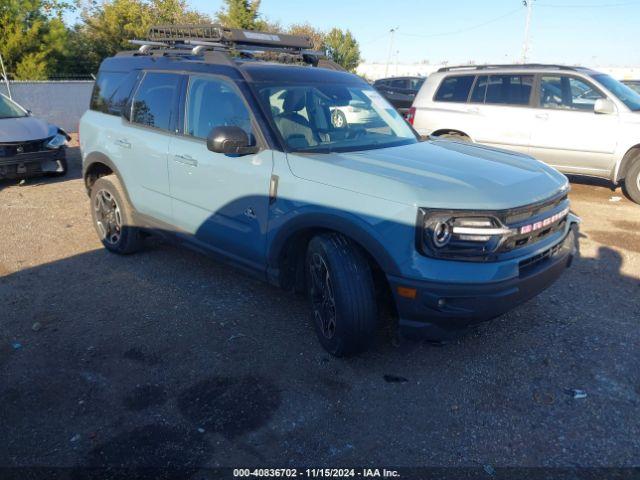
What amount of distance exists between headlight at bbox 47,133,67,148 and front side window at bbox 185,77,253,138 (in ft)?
17.8

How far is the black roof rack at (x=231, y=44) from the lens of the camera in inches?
177

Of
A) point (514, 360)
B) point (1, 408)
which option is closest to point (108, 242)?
point (1, 408)

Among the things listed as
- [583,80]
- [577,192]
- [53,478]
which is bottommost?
[53,478]

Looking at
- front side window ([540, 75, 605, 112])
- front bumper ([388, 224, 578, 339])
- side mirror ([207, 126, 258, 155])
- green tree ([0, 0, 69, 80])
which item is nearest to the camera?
front bumper ([388, 224, 578, 339])

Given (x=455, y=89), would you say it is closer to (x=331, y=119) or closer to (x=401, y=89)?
(x=331, y=119)

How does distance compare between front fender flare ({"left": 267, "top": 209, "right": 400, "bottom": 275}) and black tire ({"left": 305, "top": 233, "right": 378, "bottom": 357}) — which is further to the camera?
black tire ({"left": 305, "top": 233, "right": 378, "bottom": 357})

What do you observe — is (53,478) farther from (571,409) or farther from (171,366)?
(571,409)

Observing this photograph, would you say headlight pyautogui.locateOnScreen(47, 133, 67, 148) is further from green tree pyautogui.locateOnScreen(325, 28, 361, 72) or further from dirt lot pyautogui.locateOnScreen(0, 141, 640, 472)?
green tree pyautogui.locateOnScreen(325, 28, 361, 72)

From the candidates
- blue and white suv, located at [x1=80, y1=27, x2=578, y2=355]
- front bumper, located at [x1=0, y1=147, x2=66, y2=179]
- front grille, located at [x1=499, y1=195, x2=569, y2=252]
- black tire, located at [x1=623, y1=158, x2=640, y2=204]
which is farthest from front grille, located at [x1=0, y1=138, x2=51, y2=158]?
black tire, located at [x1=623, y1=158, x2=640, y2=204]

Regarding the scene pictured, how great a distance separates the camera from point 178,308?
4.09 metres

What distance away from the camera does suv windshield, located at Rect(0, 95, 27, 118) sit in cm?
836

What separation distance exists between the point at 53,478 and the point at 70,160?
32.4ft

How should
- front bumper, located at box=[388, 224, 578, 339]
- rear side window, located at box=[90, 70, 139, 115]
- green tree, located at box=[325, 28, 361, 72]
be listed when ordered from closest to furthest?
front bumper, located at box=[388, 224, 578, 339] → rear side window, located at box=[90, 70, 139, 115] → green tree, located at box=[325, 28, 361, 72]

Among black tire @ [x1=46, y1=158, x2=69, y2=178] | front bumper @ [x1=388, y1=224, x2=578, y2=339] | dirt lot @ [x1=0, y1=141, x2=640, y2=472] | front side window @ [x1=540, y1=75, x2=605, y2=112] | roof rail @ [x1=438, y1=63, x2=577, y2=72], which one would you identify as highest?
roof rail @ [x1=438, y1=63, x2=577, y2=72]
